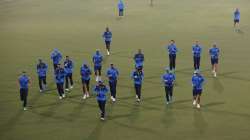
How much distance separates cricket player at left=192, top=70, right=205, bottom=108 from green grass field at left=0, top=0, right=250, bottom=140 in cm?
37

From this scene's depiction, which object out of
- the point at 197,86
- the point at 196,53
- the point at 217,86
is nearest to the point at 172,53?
the point at 196,53

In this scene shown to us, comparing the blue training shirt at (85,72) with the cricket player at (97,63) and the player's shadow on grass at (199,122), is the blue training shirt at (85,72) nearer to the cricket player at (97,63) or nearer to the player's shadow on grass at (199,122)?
the cricket player at (97,63)

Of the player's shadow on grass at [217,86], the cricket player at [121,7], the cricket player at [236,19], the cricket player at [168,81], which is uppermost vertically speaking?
the cricket player at [121,7]

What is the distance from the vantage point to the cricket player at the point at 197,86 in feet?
61.4

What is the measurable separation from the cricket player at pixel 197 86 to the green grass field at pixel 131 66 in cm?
37

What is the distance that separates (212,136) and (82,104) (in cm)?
627

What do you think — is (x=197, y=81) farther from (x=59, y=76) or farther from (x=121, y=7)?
(x=121, y=7)

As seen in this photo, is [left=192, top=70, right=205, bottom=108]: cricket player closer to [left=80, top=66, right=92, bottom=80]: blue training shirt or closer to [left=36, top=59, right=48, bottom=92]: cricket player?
[left=80, top=66, right=92, bottom=80]: blue training shirt

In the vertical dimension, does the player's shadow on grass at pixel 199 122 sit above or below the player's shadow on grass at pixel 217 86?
below

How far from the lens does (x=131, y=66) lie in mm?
25484

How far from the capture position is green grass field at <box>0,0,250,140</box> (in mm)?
17359

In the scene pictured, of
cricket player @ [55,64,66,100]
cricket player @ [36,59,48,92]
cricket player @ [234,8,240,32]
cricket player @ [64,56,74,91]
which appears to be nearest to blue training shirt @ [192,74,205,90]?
cricket player @ [55,64,66,100]

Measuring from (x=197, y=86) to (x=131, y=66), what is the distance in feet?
23.5

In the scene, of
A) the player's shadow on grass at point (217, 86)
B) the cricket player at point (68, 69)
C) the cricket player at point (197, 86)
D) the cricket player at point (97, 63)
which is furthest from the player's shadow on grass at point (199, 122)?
the cricket player at point (68, 69)
